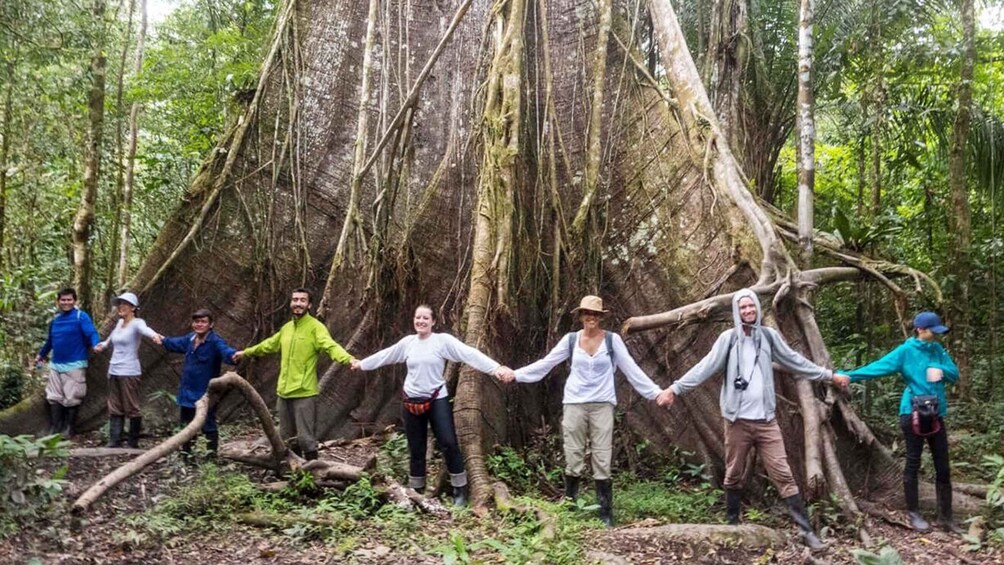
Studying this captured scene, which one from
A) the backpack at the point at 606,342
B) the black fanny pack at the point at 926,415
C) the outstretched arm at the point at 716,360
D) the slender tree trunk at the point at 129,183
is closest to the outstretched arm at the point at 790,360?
the outstretched arm at the point at 716,360

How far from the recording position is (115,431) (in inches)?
258

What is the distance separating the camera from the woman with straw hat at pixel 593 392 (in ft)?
17.1

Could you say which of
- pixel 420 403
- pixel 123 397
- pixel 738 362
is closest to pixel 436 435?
pixel 420 403

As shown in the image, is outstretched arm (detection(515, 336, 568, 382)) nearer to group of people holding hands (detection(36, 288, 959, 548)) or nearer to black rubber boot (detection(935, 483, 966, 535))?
group of people holding hands (detection(36, 288, 959, 548))

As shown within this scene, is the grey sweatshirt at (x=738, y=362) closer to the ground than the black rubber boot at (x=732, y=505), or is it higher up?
higher up

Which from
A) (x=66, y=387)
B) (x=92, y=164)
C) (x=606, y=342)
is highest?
(x=92, y=164)

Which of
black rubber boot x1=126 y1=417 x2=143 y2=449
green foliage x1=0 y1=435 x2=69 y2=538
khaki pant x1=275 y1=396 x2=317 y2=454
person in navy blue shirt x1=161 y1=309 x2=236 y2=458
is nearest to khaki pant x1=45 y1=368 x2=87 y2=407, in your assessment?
black rubber boot x1=126 y1=417 x2=143 y2=449

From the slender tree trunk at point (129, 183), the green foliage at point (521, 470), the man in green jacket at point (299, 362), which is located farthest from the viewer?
the slender tree trunk at point (129, 183)

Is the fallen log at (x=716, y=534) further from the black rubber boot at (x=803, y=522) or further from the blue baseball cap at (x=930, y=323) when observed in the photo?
the blue baseball cap at (x=930, y=323)

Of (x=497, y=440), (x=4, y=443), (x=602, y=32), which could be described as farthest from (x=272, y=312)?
(x=602, y=32)

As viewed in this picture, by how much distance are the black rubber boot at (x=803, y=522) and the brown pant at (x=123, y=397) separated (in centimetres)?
501

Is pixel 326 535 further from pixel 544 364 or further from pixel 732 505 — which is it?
pixel 732 505

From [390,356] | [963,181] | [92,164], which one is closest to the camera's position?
[390,356]

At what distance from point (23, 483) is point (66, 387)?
8.64 feet
